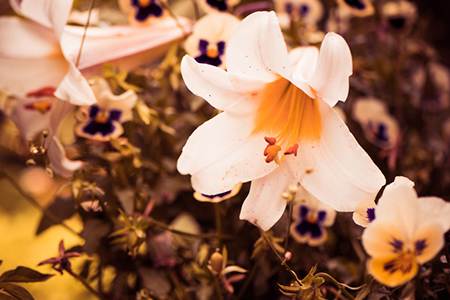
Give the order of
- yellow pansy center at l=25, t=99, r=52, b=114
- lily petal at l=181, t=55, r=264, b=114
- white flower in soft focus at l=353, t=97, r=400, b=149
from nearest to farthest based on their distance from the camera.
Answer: lily petal at l=181, t=55, r=264, b=114 < yellow pansy center at l=25, t=99, r=52, b=114 < white flower in soft focus at l=353, t=97, r=400, b=149

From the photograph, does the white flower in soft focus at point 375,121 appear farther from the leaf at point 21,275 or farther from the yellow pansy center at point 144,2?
the leaf at point 21,275

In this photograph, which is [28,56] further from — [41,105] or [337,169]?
[337,169]

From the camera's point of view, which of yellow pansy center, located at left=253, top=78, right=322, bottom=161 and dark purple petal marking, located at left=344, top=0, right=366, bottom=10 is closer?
yellow pansy center, located at left=253, top=78, right=322, bottom=161

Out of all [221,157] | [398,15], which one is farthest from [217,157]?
[398,15]

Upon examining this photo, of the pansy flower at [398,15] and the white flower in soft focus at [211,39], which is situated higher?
the white flower in soft focus at [211,39]

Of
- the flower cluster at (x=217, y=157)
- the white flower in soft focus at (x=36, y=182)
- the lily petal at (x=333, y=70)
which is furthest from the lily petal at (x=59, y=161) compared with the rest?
the white flower in soft focus at (x=36, y=182)

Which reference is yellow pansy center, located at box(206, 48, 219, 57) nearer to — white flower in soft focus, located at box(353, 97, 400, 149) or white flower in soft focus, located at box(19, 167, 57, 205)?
white flower in soft focus, located at box(353, 97, 400, 149)

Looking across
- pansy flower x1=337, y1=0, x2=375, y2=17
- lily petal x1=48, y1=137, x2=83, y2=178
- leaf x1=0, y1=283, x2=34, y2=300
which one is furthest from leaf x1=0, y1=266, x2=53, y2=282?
pansy flower x1=337, y1=0, x2=375, y2=17
